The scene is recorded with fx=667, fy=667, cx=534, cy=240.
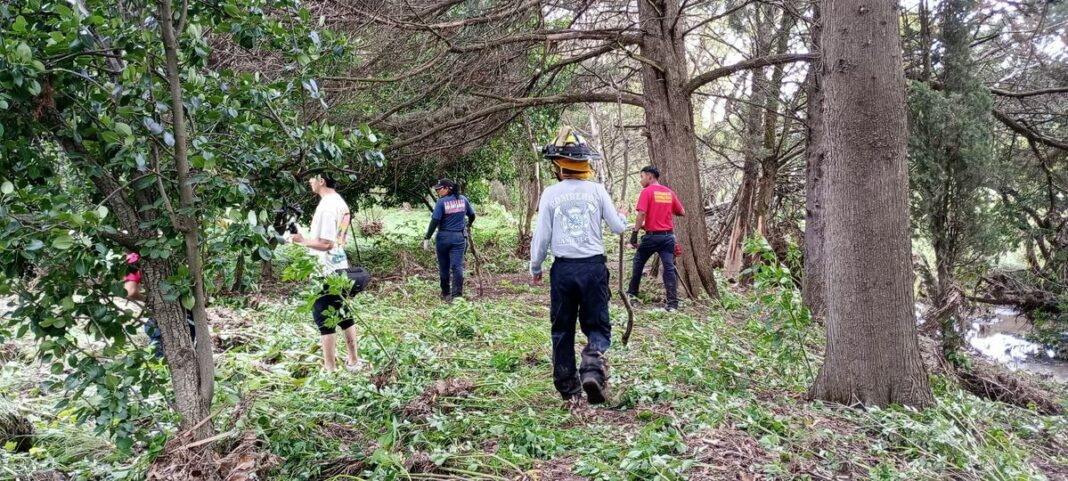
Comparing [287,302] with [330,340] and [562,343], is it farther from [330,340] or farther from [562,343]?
[562,343]

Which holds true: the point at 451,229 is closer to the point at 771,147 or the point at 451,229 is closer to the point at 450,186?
the point at 450,186

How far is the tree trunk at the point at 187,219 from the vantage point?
299 centimetres

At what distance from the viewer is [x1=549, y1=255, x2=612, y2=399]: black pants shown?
4387 millimetres

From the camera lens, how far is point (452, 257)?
30.2 feet

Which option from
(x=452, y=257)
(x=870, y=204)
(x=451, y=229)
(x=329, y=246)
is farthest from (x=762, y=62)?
(x=329, y=246)

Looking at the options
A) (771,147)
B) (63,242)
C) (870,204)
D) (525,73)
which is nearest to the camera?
(63,242)

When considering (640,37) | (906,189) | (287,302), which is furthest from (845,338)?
(287,302)

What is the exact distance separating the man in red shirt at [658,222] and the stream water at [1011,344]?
5.24 meters

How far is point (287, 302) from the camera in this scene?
9289 millimetres

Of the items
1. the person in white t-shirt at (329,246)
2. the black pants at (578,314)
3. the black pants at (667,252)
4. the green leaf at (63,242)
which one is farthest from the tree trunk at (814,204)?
the green leaf at (63,242)

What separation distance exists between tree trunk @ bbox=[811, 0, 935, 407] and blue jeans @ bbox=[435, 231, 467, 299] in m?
5.69

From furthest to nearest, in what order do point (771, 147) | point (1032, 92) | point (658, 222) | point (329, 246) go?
1. point (771, 147)
2. point (658, 222)
3. point (1032, 92)
4. point (329, 246)

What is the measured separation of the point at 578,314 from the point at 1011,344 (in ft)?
37.4

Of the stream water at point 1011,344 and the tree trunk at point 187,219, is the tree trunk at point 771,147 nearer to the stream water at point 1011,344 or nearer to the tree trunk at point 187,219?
the stream water at point 1011,344
